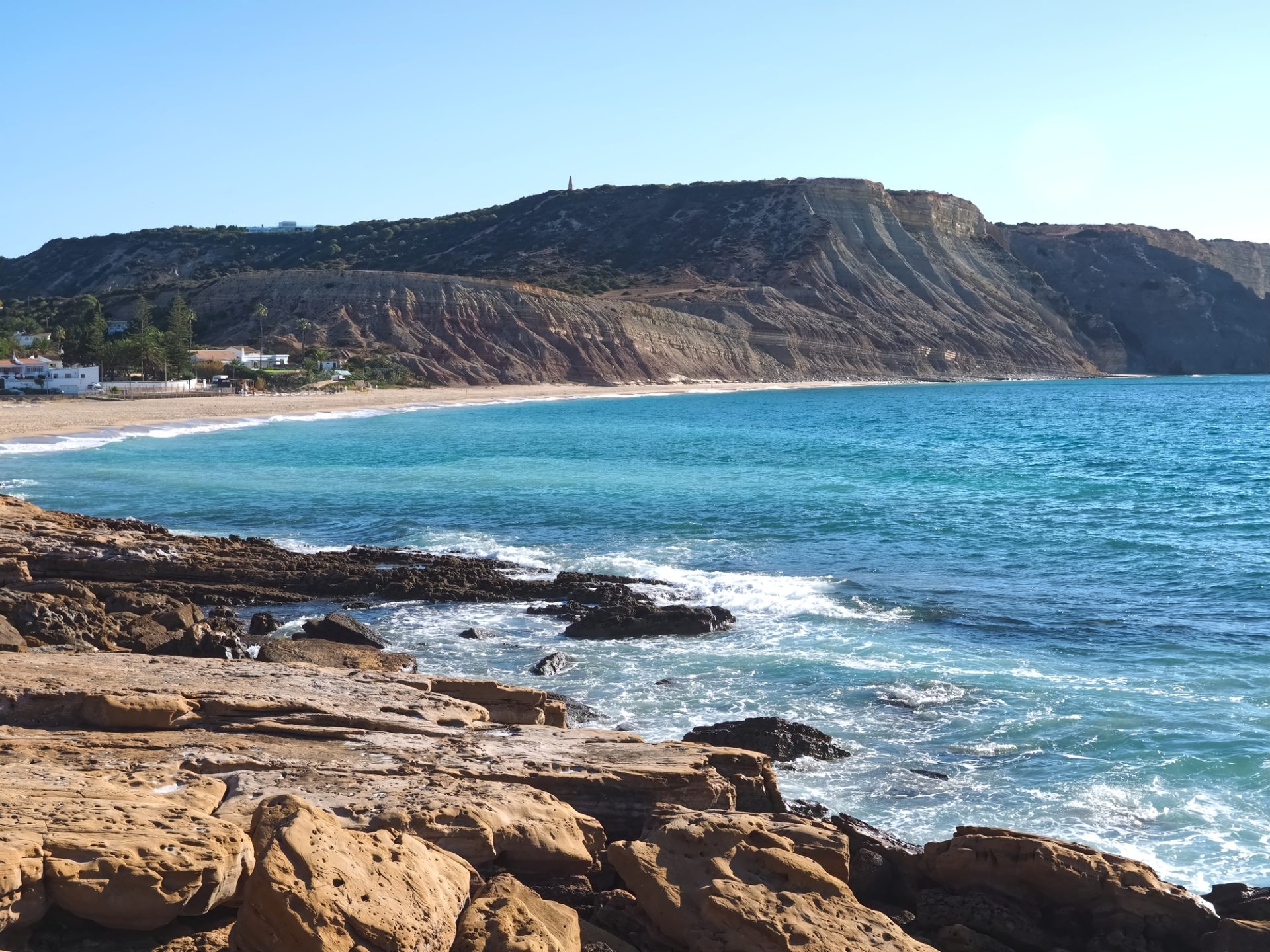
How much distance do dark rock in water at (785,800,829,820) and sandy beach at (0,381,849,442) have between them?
1780 inches

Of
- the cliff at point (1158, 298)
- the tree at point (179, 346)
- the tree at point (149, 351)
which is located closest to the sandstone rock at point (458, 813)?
the tree at point (149, 351)

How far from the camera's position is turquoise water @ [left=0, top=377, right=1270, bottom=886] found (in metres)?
11.7

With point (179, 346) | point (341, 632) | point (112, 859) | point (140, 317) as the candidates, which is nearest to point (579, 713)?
point (341, 632)

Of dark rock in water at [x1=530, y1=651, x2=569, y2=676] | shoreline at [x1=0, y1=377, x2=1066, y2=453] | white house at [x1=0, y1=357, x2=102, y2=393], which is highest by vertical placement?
white house at [x1=0, y1=357, x2=102, y2=393]

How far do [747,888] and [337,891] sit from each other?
8.18 feet

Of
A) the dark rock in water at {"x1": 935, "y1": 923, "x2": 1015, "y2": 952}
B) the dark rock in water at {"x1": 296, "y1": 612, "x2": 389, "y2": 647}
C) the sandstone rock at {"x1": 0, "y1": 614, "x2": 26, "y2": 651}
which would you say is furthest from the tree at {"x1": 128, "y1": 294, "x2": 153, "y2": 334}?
the dark rock in water at {"x1": 935, "y1": 923, "x2": 1015, "y2": 952}

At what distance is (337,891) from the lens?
6.08m

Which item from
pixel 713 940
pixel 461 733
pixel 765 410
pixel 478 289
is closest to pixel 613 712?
pixel 461 733

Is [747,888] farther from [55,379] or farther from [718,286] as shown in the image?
[718,286]

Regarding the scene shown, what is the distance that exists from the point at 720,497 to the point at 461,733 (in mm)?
24051

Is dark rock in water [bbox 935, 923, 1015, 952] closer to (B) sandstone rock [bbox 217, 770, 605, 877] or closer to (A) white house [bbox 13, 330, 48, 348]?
(B) sandstone rock [bbox 217, 770, 605, 877]

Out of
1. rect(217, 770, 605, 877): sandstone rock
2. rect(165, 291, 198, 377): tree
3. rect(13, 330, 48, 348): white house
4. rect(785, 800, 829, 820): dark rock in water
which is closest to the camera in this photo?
rect(217, 770, 605, 877): sandstone rock

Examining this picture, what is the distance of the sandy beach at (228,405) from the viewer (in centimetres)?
5309

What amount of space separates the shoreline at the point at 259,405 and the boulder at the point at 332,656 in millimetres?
33825
